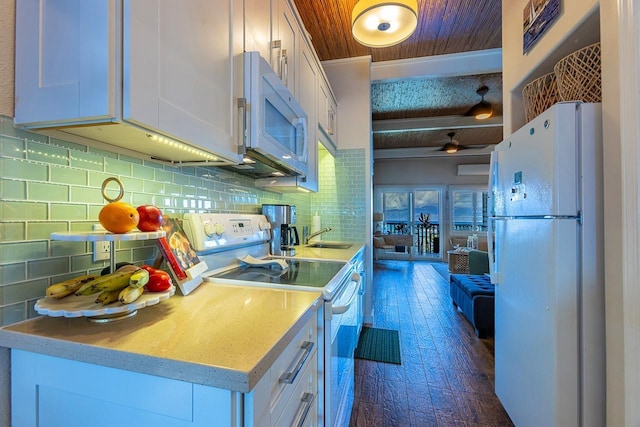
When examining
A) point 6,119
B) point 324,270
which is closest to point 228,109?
point 6,119

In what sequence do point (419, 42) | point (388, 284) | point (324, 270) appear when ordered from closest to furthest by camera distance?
point (324, 270)
point (419, 42)
point (388, 284)

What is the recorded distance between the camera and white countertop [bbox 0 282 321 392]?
0.52 meters

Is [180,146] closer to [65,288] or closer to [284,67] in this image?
[65,288]

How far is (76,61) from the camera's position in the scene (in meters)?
0.64

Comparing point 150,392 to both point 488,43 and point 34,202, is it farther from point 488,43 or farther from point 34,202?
point 488,43

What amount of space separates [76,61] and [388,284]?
4.93 meters

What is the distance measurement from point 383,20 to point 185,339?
2059 mm

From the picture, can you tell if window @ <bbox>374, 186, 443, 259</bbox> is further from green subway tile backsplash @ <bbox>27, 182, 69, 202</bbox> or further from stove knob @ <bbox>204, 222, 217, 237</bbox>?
green subway tile backsplash @ <bbox>27, 182, 69, 202</bbox>

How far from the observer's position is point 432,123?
5043mm

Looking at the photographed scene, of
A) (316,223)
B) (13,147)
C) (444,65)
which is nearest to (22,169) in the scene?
(13,147)

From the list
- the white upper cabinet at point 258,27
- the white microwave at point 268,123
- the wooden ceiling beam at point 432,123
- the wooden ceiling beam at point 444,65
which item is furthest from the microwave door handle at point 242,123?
the wooden ceiling beam at point 432,123

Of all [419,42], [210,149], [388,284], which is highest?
[419,42]

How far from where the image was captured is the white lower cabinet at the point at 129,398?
0.52 metres

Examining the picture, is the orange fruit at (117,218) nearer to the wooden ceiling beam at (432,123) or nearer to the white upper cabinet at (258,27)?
the white upper cabinet at (258,27)
